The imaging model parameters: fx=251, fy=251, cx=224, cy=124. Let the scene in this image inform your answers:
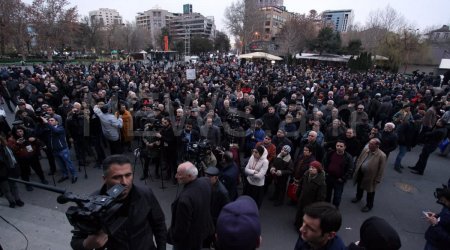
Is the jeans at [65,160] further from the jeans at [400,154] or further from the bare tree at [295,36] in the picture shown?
the bare tree at [295,36]

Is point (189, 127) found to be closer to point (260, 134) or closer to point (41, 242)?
point (260, 134)

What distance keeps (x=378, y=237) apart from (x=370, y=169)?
12.3 feet

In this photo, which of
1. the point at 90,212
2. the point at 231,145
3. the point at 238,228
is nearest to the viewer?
the point at 90,212

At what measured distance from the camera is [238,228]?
70.2 inches

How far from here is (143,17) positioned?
484 ft

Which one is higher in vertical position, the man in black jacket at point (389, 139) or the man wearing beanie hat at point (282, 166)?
the man in black jacket at point (389, 139)

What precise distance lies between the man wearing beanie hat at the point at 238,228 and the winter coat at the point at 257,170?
3062 mm

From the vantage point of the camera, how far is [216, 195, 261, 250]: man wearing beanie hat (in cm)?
178

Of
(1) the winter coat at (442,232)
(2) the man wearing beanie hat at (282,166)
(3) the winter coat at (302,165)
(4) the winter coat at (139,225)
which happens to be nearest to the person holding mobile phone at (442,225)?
(1) the winter coat at (442,232)

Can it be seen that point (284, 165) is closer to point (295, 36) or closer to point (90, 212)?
point (90, 212)

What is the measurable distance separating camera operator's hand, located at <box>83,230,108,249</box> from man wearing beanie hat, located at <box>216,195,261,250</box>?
0.79 m

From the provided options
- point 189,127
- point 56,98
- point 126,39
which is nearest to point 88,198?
point 189,127

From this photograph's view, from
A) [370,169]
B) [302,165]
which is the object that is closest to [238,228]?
[302,165]

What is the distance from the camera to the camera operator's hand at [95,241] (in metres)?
1.57
